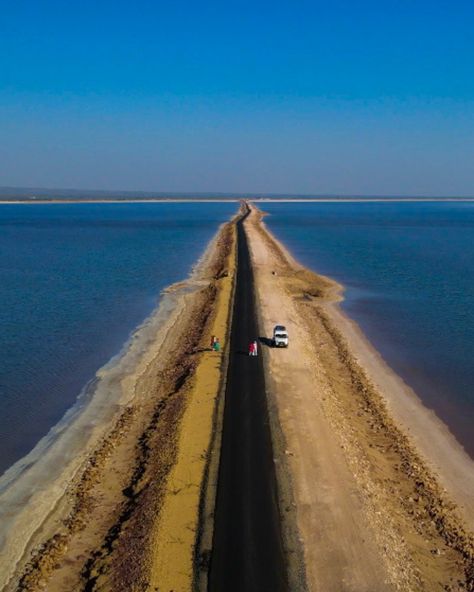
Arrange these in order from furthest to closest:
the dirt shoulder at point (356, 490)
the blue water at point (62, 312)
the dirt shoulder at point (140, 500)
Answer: the blue water at point (62, 312), the dirt shoulder at point (356, 490), the dirt shoulder at point (140, 500)

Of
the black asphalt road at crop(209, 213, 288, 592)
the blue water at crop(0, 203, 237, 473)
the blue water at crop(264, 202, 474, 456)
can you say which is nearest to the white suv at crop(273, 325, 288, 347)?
the black asphalt road at crop(209, 213, 288, 592)

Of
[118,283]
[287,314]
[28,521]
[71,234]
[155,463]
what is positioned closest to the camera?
[28,521]

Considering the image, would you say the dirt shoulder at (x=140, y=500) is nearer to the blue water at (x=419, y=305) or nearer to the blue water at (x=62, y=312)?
the blue water at (x=62, y=312)

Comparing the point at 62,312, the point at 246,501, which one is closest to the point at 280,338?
the point at 246,501

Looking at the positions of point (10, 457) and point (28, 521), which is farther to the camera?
point (10, 457)

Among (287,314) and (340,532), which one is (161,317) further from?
(340,532)

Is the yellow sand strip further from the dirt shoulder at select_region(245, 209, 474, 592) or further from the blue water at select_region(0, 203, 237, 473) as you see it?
the blue water at select_region(0, 203, 237, 473)

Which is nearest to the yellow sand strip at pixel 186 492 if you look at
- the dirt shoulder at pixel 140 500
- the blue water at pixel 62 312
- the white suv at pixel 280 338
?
the dirt shoulder at pixel 140 500

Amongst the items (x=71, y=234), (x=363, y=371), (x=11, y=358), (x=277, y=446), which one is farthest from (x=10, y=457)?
(x=71, y=234)
